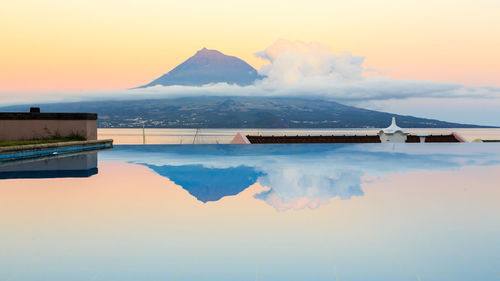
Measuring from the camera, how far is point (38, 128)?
21.3m

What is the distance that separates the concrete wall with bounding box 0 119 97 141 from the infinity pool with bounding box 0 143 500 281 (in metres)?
11.7

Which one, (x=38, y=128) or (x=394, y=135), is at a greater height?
(x=38, y=128)

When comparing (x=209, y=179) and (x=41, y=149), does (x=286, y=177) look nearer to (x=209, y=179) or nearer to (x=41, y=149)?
(x=209, y=179)

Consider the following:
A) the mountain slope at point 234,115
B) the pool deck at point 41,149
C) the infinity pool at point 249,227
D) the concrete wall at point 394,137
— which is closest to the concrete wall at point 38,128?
the pool deck at point 41,149

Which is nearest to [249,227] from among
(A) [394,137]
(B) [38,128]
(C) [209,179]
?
(C) [209,179]

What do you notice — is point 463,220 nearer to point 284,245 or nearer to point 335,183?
point 284,245

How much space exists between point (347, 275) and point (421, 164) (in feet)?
35.9

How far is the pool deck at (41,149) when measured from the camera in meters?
15.4

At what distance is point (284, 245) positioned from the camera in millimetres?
4488

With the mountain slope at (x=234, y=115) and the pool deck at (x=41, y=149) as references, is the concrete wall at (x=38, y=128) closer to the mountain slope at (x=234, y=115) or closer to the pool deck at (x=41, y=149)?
the pool deck at (x=41, y=149)

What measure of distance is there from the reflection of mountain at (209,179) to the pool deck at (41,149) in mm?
5773

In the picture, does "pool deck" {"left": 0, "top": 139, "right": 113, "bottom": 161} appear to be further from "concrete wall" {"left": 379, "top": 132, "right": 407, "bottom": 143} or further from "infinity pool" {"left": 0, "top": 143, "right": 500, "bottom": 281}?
"concrete wall" {"left": 379, "top": 132, "right": 407, "bottom": 143}

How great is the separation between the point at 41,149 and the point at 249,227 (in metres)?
14.4

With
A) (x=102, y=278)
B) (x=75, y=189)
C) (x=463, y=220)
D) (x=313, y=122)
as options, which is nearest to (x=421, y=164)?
(x=463, y=220)
